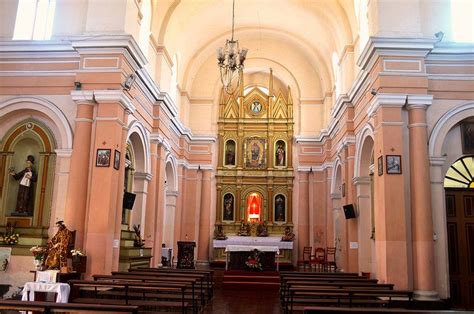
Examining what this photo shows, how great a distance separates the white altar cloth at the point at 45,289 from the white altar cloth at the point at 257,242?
10.6 meters

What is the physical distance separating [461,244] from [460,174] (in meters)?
1.71

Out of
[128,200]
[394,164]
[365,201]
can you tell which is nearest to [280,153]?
[365,201]

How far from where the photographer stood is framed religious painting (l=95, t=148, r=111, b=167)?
35.9 feet

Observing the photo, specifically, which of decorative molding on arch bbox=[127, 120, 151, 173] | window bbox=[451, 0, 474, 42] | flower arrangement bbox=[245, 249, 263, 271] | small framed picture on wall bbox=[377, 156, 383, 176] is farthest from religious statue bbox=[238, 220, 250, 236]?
window bbox=[451, 0, 474, 42]

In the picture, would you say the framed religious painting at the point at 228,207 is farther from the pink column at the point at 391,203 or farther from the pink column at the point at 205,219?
the pink column at the point at 391,203

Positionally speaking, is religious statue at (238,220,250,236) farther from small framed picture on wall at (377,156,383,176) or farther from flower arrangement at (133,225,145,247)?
small framed picture on wall at (377,156,383,176)

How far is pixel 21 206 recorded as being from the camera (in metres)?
11.5

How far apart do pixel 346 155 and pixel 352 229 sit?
2514mm

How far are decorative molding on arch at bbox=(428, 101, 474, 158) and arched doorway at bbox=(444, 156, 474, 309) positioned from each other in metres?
0.93

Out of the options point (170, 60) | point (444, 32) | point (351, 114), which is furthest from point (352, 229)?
point (170, 60)

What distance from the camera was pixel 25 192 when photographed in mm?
11555

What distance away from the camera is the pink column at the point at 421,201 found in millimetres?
10242

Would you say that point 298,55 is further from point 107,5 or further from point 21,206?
point 21,206

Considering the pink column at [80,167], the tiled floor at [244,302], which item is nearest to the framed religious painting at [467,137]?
the tiled floor at [244,302]
